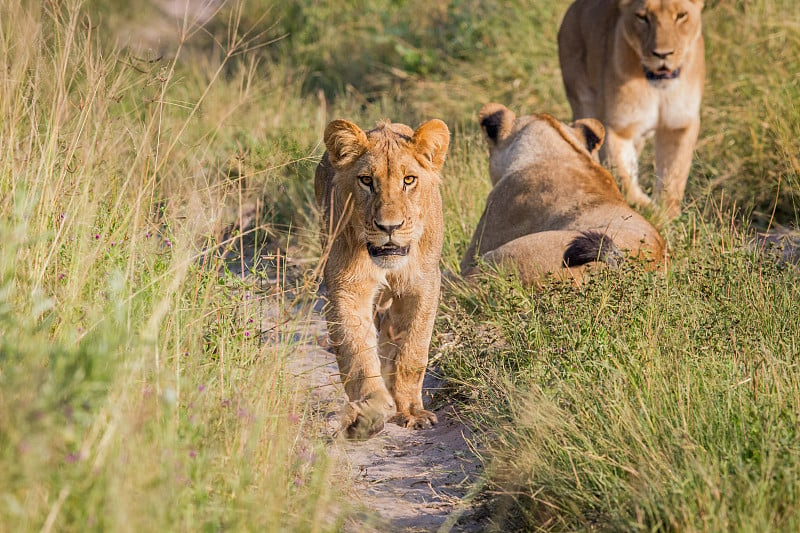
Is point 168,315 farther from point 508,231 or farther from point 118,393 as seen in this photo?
point 508,231

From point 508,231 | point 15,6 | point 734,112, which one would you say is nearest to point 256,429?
point 15,6

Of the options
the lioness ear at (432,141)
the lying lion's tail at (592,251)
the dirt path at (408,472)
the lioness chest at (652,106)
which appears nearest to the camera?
the dirt path at (408,472)

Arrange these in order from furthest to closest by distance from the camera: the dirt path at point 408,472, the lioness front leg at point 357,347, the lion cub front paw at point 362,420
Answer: the lioness front leg at point 357,347
the lion cub front paw at point 362,420
the dirt path at point 408,472

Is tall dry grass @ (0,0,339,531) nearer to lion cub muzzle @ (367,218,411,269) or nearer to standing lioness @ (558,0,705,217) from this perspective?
lion cub muzzle @ (367,218,411,269)

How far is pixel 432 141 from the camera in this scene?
4.50m

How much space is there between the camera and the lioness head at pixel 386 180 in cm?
420

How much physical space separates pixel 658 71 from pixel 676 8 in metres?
0.43

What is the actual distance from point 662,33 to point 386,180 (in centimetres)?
347

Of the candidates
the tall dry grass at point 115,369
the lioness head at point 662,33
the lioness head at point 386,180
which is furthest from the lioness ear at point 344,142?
the lioness head at point 662,33

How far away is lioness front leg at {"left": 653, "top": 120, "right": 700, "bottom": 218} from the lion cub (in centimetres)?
287

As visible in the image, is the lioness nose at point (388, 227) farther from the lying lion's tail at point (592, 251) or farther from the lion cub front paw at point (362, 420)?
the lying lion's tail at point (592, 251)

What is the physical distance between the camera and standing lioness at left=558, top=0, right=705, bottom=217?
23.1 ft

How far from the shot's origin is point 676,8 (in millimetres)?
7102

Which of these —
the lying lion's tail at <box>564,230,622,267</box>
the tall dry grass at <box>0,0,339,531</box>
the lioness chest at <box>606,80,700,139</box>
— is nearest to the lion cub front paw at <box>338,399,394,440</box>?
the tall dry grass at <box>0,0,339,531</box>
